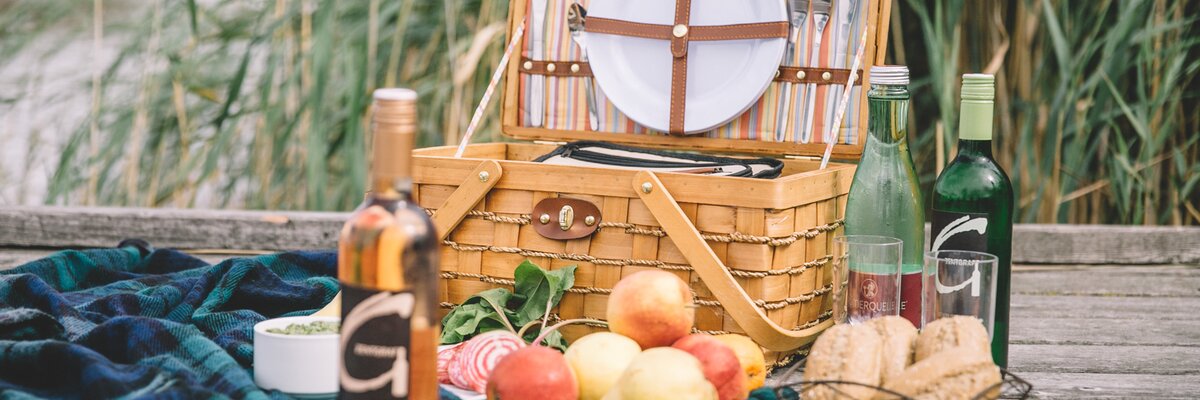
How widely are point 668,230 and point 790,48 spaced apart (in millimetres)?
501

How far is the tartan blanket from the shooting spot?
3.67ft

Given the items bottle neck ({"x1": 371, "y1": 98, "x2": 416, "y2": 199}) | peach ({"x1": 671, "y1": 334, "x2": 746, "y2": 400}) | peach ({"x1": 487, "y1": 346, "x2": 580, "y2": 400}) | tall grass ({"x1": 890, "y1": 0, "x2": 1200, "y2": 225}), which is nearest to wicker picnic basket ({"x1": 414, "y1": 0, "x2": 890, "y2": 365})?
peach ({"x1": 671, "y1": 334, "x2": 746, "y2": 400})

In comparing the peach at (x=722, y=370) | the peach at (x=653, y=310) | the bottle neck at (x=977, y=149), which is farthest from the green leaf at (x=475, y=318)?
the bottle neck at (x=977, y=149)

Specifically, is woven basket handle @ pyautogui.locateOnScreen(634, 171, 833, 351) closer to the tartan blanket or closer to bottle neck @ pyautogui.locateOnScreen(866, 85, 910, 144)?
bottle neck @ pyautogui.locateOnScreen(866, 85, 910, 144)

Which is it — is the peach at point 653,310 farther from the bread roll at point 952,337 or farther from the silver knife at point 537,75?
the silver knife at point 537,75

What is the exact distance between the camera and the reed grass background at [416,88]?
218cm

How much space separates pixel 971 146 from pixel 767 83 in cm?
46

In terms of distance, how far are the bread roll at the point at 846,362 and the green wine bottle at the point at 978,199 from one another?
279mm

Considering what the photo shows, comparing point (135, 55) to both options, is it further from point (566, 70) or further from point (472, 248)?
point (472, 248)

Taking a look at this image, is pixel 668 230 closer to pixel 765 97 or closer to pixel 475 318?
pixel 475 318

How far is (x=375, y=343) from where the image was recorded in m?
0.86

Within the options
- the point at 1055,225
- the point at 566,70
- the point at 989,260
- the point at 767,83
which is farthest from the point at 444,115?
the point at 989,260

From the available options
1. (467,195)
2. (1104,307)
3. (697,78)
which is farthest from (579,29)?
(1104,307)

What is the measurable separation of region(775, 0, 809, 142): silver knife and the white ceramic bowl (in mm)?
883
